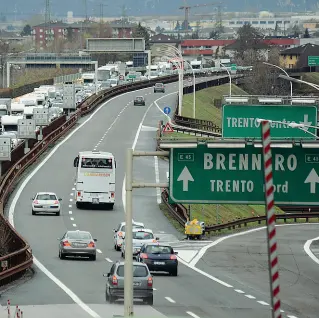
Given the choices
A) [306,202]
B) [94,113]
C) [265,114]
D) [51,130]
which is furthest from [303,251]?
[94,113]

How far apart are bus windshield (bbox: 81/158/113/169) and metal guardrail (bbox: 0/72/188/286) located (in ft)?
14.7

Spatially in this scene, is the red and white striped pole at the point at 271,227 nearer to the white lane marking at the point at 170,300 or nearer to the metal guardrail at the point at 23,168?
the white lane marking at the point at 170,300

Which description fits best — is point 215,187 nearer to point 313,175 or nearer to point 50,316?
point 313,175

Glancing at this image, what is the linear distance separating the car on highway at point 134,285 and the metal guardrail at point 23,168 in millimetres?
6075

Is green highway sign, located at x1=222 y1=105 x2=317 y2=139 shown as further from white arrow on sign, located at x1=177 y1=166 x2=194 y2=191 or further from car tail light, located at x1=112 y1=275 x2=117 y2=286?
white arrow on sign, located at x1=177 y1=166 x2=194 y2=191

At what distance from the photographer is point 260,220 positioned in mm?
73500

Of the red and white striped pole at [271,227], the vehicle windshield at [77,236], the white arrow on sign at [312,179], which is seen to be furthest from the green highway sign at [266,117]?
the red and white striped pole at [271,227]

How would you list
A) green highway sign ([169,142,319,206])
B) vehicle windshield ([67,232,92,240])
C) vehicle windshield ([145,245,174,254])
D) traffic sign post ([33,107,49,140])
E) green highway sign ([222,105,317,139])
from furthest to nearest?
traffic sign post ([33,107,49,140])
green highway sign ([222,105,317,139])
vehicle windshield ([67,232,92,240])
vehicle windshield ([145,245,174,254])
green highway sign ([169,142,319,206])

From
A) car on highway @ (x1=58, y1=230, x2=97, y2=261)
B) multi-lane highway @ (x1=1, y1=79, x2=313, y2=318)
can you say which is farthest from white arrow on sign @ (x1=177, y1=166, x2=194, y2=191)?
car on highway @ (x1=58, y1=230, x2=97, y2=261)

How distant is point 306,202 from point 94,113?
99.0 meters

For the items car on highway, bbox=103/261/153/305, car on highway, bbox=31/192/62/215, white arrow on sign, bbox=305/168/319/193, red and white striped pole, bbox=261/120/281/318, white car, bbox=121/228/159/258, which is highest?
red and white striped pole, bbox=261/120/281/318

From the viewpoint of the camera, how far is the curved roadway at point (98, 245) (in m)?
40.6

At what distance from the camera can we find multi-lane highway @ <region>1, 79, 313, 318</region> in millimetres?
40906

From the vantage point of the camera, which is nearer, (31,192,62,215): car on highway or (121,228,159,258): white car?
(121,228,159,258): white car
